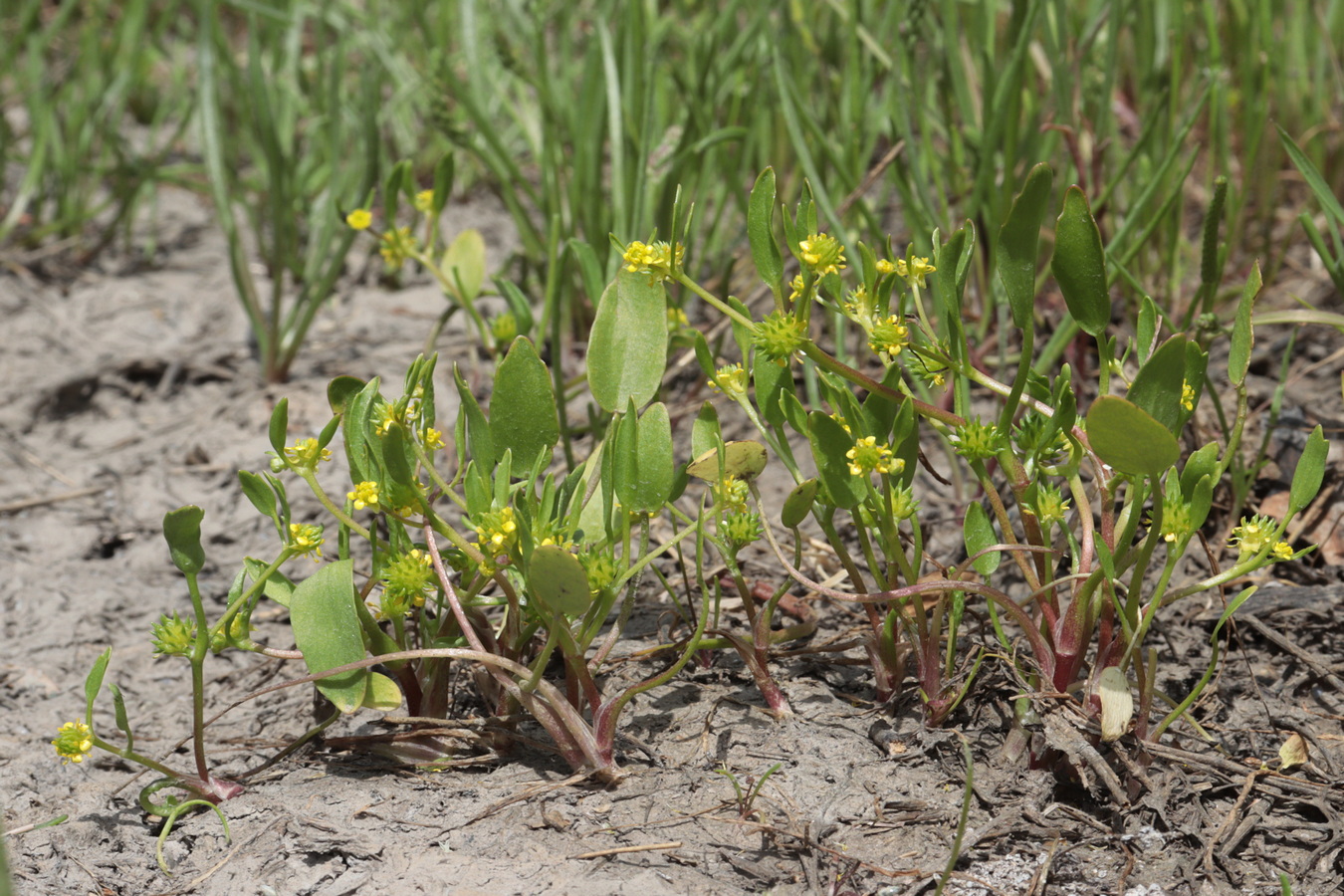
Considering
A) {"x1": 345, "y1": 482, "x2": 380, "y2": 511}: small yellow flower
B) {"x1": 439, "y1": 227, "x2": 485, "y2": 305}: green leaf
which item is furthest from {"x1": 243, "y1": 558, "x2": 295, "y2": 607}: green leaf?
{"x1": 439, "y1": 227, "x2": 485, "y2": 305}: green leaf

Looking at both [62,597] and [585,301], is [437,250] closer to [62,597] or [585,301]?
[585,301]

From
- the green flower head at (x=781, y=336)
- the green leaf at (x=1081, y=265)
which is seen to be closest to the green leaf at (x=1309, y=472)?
the green leaf at (x=1081, y=265)

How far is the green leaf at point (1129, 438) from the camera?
0.85 metres

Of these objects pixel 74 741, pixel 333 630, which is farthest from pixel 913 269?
pixel 74 741

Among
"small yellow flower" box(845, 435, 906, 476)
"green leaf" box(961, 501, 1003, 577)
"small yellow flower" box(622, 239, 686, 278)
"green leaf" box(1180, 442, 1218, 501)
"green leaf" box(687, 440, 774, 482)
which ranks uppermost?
"small yellow flower" box(622, 239, 686, 278)

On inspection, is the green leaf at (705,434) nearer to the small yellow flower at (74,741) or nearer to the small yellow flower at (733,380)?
the small yellow flower at (733,380)

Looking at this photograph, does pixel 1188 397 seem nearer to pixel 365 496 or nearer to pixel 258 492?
pixel 365 496

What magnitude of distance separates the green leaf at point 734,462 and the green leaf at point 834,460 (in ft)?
0.35

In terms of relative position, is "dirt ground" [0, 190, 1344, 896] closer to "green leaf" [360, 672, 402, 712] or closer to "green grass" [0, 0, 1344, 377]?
"green leaf" [360, 672, 402, 712]

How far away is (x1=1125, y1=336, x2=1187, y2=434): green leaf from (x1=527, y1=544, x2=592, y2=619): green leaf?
1.60 feet

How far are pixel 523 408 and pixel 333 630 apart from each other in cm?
28

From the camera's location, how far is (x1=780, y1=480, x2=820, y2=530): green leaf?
1056mm

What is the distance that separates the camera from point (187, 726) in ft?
4.54

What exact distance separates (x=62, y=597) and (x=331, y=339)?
80 centimetres
